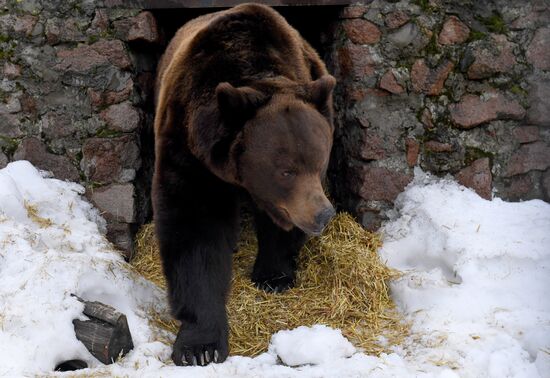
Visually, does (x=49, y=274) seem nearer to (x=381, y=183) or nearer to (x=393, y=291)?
(x=393, y=291)

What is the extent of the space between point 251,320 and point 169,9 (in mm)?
2370

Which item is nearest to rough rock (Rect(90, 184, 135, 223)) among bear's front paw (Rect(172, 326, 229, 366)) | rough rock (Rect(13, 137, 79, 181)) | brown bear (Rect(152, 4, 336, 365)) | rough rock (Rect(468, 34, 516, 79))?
rough rock (Rect(13, 137, 79, 181))

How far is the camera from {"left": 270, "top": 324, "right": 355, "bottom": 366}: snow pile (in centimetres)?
332

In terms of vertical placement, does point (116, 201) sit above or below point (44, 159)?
below

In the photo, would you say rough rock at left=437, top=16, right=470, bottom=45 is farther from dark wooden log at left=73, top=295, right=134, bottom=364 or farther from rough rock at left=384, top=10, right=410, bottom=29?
dark wooden log at left=73, top=295, right=134, bottom=364

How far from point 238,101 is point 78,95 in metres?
1.93

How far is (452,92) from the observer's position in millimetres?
4605

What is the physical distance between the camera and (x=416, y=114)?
4652 mm

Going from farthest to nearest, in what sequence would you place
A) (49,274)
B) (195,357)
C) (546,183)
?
(546,183)
(49,274)
(195,357)

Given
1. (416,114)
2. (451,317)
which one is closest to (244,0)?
(416,114)

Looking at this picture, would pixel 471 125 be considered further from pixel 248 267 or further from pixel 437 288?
pixel 248 267

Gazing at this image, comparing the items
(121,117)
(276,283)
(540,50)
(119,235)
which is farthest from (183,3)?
(540,50)

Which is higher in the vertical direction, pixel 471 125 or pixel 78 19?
pixel 78 19

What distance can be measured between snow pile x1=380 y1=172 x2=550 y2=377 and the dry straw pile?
0.51 ft
